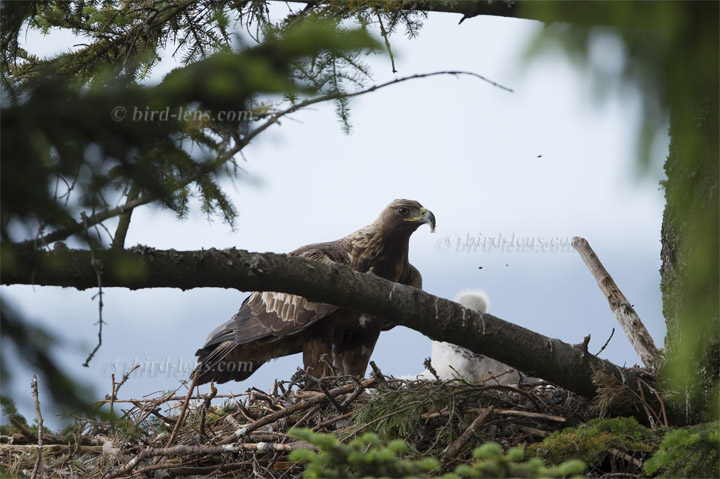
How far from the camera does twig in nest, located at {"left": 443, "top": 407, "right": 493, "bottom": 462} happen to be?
379cm

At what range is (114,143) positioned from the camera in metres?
2.19

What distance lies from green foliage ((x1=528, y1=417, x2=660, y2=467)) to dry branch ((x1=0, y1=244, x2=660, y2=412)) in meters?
0.39

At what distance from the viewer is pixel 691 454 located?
2969 millimetres

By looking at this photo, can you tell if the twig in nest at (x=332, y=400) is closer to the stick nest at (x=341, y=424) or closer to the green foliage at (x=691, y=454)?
the stick nest at (x=341, y=424)

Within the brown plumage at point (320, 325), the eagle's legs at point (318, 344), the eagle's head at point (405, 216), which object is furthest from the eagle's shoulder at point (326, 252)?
the eagle's legs at point (318, 344)

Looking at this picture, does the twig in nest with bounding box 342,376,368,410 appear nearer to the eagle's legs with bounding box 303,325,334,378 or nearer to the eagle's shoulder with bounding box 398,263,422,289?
the eagle's legs with bounding box 303,325,334,378

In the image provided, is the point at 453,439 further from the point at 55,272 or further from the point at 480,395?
the point at 55,272

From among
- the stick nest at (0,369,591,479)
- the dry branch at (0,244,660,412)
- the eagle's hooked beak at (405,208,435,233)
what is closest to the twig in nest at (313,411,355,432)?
the stick nest at (0,369,591,479)

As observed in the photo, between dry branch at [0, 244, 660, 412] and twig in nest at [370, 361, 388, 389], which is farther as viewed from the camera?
twig in nest at [370, 361, 388, 389]

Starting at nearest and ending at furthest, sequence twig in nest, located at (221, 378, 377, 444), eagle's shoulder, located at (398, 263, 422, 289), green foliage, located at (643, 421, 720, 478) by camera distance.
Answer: green foliage, located at (643, 421, 720, 478) < twig in nest, located at (221, 378, 377, 444) < eagle's shoulder, located at (398, 263, 422, 289)

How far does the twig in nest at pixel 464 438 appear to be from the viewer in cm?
379

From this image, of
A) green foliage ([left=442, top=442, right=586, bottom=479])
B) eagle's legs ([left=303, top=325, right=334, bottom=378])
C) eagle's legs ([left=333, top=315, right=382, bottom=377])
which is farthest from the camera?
eagle's legs ([left=333, top=315, right=382, bottom=377])

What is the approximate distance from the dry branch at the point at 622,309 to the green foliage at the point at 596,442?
1.17 metres

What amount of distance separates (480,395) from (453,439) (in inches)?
14.5
